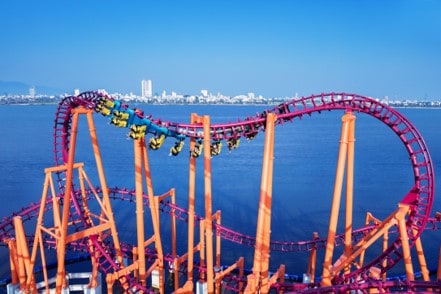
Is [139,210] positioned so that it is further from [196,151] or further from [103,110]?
[103,110]

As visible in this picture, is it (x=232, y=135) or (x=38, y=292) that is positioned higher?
(x=232, y=135)

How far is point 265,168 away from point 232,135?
3.88 m

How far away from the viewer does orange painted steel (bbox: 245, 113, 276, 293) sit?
11516 mm

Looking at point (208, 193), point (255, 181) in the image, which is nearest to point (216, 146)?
point (208, 193)

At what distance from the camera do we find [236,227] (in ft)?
81.0

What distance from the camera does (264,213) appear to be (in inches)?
456

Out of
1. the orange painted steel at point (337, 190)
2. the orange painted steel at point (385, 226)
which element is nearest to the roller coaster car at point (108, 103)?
the orange painted steel at point (337, 190)

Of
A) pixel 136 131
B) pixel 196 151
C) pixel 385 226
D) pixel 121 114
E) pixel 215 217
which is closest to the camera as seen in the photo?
pixel 385 226

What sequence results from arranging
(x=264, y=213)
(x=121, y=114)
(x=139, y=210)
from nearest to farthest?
1. (x=264, y=213)
2. (x=121, y=114)
3. (x=139, y=210)

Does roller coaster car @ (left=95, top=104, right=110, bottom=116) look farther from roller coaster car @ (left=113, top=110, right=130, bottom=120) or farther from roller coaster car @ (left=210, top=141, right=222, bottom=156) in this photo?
roller coaster car @ (left=210, top=141, right=222, bottom=156)

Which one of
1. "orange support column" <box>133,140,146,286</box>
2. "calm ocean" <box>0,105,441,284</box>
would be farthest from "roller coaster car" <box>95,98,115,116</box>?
"calm ocean" <box>0,105,441,284</box>

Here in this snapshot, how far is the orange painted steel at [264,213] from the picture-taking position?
37.8 feet

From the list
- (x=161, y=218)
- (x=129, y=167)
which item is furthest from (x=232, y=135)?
(x=129, y=167)

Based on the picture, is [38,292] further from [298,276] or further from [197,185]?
[197,185]
